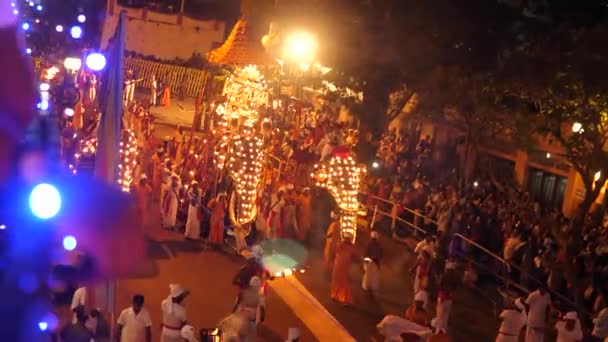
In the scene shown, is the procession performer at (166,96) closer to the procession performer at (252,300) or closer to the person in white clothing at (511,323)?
the procession performer at (252,300)

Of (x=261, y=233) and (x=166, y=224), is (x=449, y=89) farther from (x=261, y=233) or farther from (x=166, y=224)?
(x=166, y=224)

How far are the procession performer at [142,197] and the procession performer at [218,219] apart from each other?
1.51m

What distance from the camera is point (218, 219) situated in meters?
16.3

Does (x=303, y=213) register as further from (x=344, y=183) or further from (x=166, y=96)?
(x=166, y=96)

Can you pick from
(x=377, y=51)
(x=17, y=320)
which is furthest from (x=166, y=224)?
(x=17, y=320)

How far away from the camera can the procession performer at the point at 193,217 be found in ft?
54.5

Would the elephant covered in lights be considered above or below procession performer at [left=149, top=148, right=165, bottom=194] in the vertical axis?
above

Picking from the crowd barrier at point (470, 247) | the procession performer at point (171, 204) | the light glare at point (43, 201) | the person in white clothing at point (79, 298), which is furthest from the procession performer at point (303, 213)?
the light glare at point (43, 201)

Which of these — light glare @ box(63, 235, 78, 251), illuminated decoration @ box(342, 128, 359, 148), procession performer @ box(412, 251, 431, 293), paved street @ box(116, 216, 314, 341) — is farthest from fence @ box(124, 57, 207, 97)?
procession performer @ box(412, 251, 431, 293)

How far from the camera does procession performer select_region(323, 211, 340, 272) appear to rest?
15023mm

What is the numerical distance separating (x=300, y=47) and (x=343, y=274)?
4.82m

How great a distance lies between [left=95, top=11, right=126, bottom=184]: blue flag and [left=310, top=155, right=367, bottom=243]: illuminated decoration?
595 cm

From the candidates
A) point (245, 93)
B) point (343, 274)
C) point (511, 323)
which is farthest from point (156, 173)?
point (511, 323)

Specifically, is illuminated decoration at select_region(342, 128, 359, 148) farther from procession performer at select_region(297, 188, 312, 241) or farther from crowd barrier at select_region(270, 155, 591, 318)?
procession performer at select_region(297, 188, 312, 241)
